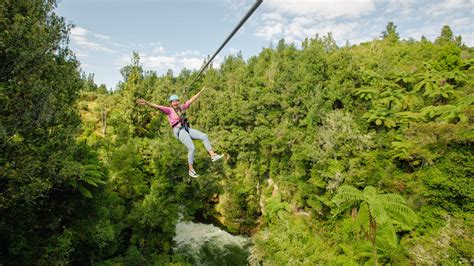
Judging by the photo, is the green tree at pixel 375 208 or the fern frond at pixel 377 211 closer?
the fern frond at pixel 377 211

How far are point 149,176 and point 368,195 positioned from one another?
22.2 metres

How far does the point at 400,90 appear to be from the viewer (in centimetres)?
2255

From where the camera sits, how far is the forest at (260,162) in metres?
8.62

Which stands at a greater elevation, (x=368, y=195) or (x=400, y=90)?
(x=400, y=90)

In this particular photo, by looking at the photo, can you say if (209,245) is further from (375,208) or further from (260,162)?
(375,208)

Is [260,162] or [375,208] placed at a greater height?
[375,208]

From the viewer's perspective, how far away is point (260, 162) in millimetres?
32312

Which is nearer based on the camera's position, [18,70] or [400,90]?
[18,70]

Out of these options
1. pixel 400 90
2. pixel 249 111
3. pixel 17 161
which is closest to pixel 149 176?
pixel 249 111

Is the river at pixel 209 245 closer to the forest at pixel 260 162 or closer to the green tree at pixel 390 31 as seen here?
the forest at pixel 260 162

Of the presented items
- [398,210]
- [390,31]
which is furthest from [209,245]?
[390,31]

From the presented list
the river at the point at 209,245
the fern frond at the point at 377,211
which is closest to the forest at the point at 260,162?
the fern frond at the point at 377,211

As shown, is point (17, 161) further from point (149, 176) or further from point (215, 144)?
point (215, 144)

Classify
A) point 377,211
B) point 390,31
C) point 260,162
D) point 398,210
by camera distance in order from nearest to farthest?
point 377,211 < point 398,210 < point 260,162 < point 390,31
